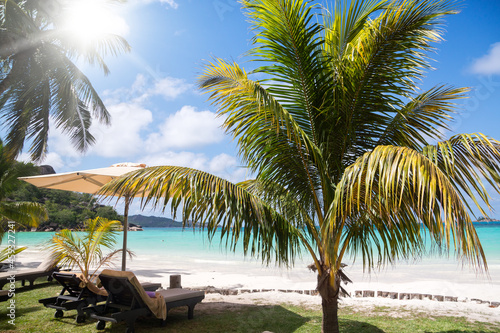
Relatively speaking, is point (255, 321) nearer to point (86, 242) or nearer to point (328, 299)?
point (328, 299)

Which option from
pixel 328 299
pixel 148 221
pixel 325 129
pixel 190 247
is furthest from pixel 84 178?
pixel 148 221

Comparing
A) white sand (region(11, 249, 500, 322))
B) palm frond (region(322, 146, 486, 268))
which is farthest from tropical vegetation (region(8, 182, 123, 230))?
palm frond (region(322, 146, 486, 268))

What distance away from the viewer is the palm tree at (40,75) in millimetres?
10759

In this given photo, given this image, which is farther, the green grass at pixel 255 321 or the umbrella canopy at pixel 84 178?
the umbrella canopy at pixel 84 178

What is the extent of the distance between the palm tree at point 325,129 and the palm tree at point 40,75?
9.21 m

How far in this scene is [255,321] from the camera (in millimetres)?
5547

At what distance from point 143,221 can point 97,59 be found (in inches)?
3327

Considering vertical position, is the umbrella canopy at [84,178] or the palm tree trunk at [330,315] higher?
the umbrella canopy at [84,178]

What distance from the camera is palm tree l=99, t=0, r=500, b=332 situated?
3736 millimetres

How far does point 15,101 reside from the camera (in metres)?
12.0

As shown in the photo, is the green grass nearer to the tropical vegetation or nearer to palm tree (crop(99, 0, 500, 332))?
palm tree (crop(99, 0, 500, 332))

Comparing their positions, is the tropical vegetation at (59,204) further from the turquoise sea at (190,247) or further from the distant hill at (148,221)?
the distant hill at (148,221)

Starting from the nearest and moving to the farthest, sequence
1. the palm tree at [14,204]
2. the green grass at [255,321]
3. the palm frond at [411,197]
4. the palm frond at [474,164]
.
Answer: the palm frond at [411,197], the palm frond at [474,164], the green grass at [255,321], the palm tree at [14,204]

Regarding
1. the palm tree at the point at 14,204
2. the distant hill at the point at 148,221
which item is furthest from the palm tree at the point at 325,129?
the distant hill at the point at 148,221
